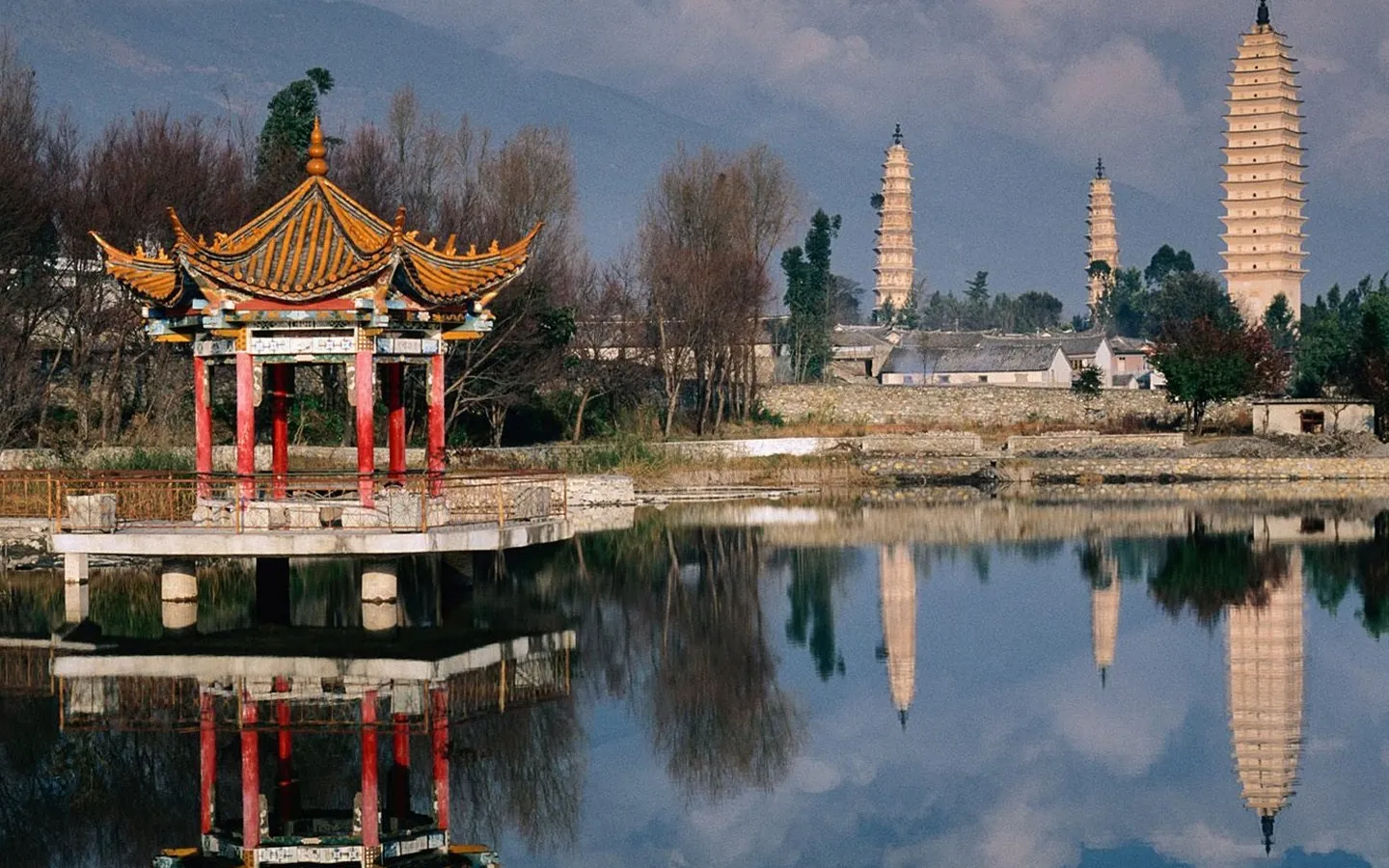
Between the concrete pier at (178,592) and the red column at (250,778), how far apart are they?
19.6ft

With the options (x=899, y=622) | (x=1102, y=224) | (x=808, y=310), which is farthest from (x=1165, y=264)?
(x=899, y=622)

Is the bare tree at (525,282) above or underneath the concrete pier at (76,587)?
above

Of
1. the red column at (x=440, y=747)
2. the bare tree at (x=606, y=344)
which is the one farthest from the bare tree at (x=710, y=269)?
the red column at (x=440, y=747)

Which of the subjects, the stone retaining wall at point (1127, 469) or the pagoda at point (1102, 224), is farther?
the pagoda at point (1102, 224)

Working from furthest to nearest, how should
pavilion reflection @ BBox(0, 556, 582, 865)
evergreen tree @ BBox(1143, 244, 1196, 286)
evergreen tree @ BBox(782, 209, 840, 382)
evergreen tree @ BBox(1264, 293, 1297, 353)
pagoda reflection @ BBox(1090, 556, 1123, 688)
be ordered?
evergreen tree @ BBox(1143, 244, 1196, 286) < evergreen tree @ BBox(1264, 293, 1297, 353) < evergreen tree @ BBox(782, 209, 840, 382) < pagoda reflection @ BBox(1090, 556, 1123, 688) < pavilion reflection @ BBox(0, 556, 582, 865)

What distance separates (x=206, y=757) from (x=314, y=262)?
1038 centimetres

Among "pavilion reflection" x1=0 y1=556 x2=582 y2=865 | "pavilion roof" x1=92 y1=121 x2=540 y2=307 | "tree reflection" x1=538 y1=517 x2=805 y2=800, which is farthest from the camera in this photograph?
"pavilion roof" x1=92 y1=121 x2=540 y2=307

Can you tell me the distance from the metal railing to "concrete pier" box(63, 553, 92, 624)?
19.1 inches

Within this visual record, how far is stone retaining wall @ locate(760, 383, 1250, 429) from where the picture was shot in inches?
2985

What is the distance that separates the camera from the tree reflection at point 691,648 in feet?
70.0

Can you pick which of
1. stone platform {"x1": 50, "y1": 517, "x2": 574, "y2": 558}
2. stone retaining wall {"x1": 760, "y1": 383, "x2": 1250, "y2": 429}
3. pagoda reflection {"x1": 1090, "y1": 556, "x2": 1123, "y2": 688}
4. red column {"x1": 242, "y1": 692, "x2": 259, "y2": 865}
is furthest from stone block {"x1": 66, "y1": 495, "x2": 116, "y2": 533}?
stone retaining wall {"x1": 760, "y1": 383, "x2": 1250, "y2": 429}

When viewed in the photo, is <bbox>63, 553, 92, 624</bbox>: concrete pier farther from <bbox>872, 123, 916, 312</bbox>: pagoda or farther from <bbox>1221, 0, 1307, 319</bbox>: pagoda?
<bbox>872, 123, 916, 312</bbox>: pagoda

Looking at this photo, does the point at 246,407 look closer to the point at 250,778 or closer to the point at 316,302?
the point at 316,302

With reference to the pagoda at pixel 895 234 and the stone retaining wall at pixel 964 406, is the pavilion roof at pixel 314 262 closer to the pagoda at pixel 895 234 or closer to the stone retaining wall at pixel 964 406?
the stone retaining wall at pixel 964 406
